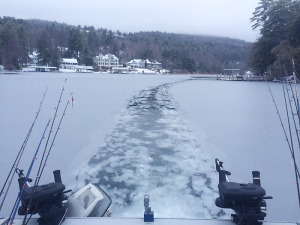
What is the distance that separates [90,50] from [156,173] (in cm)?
7791

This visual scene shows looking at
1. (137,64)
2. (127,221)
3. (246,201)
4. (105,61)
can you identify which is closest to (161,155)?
(127,221)

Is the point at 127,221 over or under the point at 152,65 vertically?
under

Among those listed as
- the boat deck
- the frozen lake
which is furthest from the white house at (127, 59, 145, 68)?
the boat deck

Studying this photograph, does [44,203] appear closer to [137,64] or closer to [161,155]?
[161,155]

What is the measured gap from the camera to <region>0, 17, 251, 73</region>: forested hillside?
50.1 m

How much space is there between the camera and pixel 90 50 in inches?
3115

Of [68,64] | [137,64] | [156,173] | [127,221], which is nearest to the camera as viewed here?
[127,221]

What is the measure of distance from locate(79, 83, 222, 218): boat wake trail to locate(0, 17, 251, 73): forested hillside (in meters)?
42.7

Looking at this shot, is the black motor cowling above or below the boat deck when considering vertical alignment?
above

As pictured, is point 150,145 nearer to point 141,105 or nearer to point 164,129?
point 164,129

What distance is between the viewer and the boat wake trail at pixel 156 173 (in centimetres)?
349

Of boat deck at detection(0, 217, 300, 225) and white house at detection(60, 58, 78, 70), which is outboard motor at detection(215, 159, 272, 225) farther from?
white house at detection(60, 58, 78, 70)

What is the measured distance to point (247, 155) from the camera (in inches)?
218

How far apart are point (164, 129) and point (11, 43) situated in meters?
48.8
